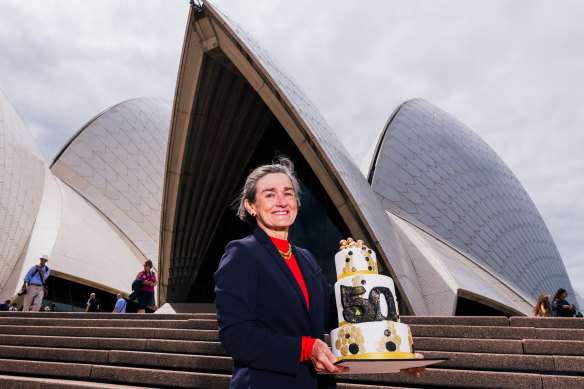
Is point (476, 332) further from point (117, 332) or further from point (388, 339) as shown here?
point (117, 332)

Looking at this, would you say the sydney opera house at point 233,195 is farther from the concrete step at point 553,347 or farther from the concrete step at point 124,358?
the concrete step at point 124,358

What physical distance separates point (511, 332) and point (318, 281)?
3.44m

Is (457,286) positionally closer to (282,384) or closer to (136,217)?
(282,384)

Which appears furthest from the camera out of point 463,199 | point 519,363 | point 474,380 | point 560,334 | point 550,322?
point 463,199

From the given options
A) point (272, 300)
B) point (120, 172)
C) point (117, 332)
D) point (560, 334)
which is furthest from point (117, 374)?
point (120, 172)

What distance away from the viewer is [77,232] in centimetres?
1645

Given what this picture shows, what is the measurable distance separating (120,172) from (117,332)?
16447 mm

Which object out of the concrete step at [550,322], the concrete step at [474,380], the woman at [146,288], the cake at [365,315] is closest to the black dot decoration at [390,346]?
the cake at [365,315]

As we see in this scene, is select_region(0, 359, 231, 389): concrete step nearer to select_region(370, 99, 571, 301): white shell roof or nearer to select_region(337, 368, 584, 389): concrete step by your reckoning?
select_region(337, 368, 584, 389): concrete step

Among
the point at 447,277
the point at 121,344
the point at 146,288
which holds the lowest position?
the point at 121,344

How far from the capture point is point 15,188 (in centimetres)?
1567

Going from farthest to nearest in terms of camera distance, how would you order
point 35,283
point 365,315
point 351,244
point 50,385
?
1. point 35,283
2. point 50,385
3. point 351,244
4. point 365,315

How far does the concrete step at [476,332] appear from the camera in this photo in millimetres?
3916

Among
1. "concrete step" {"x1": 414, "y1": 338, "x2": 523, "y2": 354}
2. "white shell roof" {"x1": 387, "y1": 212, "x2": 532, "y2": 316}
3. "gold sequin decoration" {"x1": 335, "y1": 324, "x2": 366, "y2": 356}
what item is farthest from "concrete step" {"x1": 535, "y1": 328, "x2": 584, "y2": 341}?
"white shell roof" {"x1": 387, "y1": 212, "x2": 532, "y2": 316}
